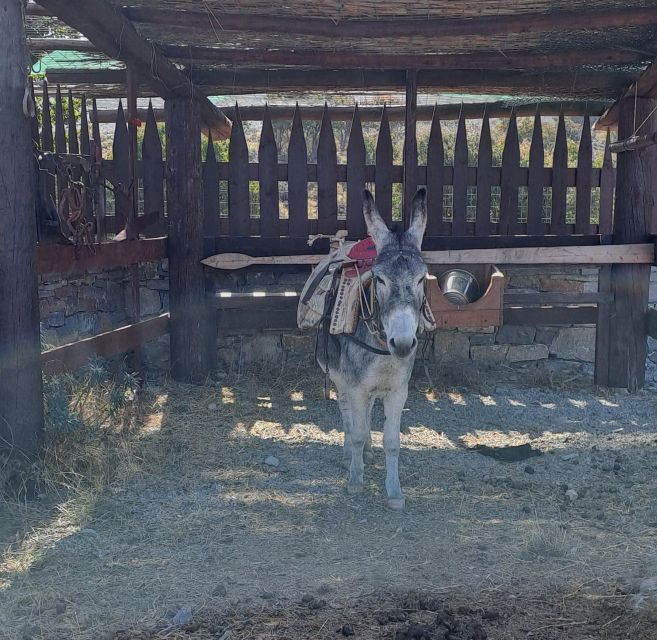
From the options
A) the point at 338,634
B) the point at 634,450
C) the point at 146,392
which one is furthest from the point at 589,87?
the point at 338,634

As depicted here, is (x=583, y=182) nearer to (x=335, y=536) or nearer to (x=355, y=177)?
(x=355, y=177)

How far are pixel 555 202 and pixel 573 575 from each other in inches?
200

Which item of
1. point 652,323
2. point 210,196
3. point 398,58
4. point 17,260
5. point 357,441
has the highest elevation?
point 398,58

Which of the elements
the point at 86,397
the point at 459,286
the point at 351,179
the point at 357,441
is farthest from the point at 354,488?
the point at 351,179

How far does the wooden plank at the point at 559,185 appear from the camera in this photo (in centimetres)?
842

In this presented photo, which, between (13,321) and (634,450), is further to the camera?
(634,450)

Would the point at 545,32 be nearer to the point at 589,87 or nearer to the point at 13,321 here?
the point at 589,87

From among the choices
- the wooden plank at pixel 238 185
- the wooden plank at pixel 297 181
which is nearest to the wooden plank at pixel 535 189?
the wooden plank at pixel 297 181

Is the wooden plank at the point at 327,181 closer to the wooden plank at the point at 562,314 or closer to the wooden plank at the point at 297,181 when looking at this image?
the wooden plank at the point at 297,181

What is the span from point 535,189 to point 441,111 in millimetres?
1514

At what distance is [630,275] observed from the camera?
8055mm

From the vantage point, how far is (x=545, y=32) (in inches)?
269

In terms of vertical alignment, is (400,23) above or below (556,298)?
above

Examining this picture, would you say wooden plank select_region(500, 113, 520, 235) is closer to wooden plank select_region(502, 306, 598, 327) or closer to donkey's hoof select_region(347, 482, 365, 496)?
wooden plank select_region(502, 306, 598, 327)
